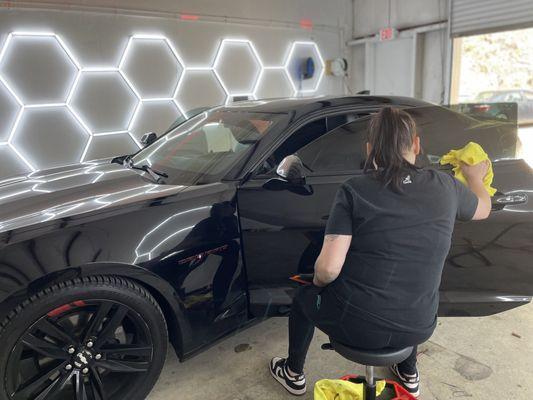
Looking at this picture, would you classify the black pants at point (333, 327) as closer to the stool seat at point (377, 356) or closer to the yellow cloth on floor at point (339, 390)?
the stool seat at point (377, 356)

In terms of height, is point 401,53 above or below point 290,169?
above

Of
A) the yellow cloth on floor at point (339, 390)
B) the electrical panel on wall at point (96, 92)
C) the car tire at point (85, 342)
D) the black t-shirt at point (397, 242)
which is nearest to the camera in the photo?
the black t-shirt at point (397, 242)

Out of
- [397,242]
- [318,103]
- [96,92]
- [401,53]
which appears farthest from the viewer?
[401,53]

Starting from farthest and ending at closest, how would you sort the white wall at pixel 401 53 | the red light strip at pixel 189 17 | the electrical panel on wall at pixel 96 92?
the white wall at pixel 401 53
the red light strip at pixel 189 17
the electrical panel on wall at pixel 96 92

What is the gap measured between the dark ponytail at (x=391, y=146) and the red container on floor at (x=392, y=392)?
89 cm

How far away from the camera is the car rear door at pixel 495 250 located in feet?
6.11

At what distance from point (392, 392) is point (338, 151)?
1.04 m

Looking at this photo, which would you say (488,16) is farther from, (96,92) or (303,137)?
(96,92)

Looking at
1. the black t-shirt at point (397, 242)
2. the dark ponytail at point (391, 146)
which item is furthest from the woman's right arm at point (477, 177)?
the dark ponytail at point (391, 146)

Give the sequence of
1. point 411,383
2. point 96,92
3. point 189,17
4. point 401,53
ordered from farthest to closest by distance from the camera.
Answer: point 401,53, point 189,17, point 96,92, point 411,383

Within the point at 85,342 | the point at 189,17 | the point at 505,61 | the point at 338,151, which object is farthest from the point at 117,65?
the point at 505,61

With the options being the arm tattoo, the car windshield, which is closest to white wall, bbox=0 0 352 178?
the car windshield

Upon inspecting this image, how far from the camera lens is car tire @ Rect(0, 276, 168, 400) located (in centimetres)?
132

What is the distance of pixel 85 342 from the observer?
1.45 meters
